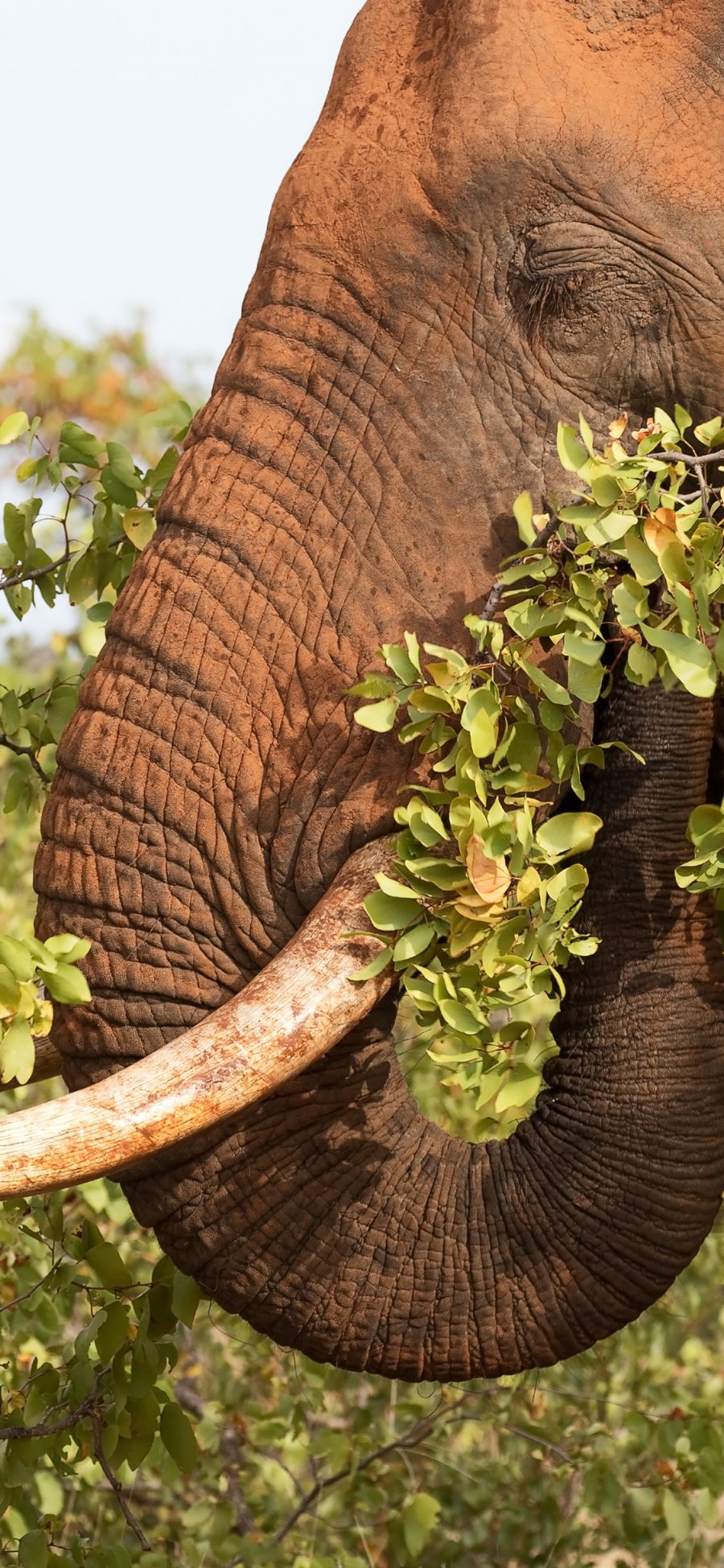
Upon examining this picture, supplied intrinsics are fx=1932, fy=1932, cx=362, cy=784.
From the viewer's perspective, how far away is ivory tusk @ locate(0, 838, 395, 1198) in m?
2.26

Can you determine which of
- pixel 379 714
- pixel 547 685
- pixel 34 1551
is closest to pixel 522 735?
pixel 547 685

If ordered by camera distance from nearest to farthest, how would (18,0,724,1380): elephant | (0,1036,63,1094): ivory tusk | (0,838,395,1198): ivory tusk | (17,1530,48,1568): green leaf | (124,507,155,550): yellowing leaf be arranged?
(0,838,395,1198): ivory tusk < (18,0,724,1380): elephant < (0,1036,63,1094): ivory tusk < (17,1530,48,1568): green leaf < (124,507,155,550): yellowing leaf

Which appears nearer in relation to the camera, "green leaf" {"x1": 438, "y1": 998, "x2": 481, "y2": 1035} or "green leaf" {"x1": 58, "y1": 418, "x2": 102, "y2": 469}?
"green leaf" {"x1": 438, "y1": 998, "x2": 481, "y2": 1035}

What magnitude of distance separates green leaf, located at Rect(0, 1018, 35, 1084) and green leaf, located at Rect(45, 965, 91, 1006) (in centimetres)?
6

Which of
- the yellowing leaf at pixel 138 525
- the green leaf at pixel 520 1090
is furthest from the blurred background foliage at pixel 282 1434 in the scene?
the green leaf at pixel 520 1090

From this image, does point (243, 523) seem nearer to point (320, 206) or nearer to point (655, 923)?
point (320, 206)

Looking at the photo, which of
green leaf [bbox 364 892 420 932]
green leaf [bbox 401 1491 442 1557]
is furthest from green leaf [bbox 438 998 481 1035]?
green leaf [bbox 401 1491 442 1557]

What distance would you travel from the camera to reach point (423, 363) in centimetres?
274

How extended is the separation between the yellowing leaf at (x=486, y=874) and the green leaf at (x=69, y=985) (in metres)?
0.50

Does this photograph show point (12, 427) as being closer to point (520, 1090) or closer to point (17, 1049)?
point (17, 1049)

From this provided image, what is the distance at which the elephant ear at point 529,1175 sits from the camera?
2689mm

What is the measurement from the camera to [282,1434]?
14.9 ft

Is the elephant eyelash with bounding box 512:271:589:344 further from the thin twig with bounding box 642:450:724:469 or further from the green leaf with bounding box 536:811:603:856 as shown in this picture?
the green leaf with bounding box 536:811:603:856

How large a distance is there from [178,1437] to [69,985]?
1166mm
